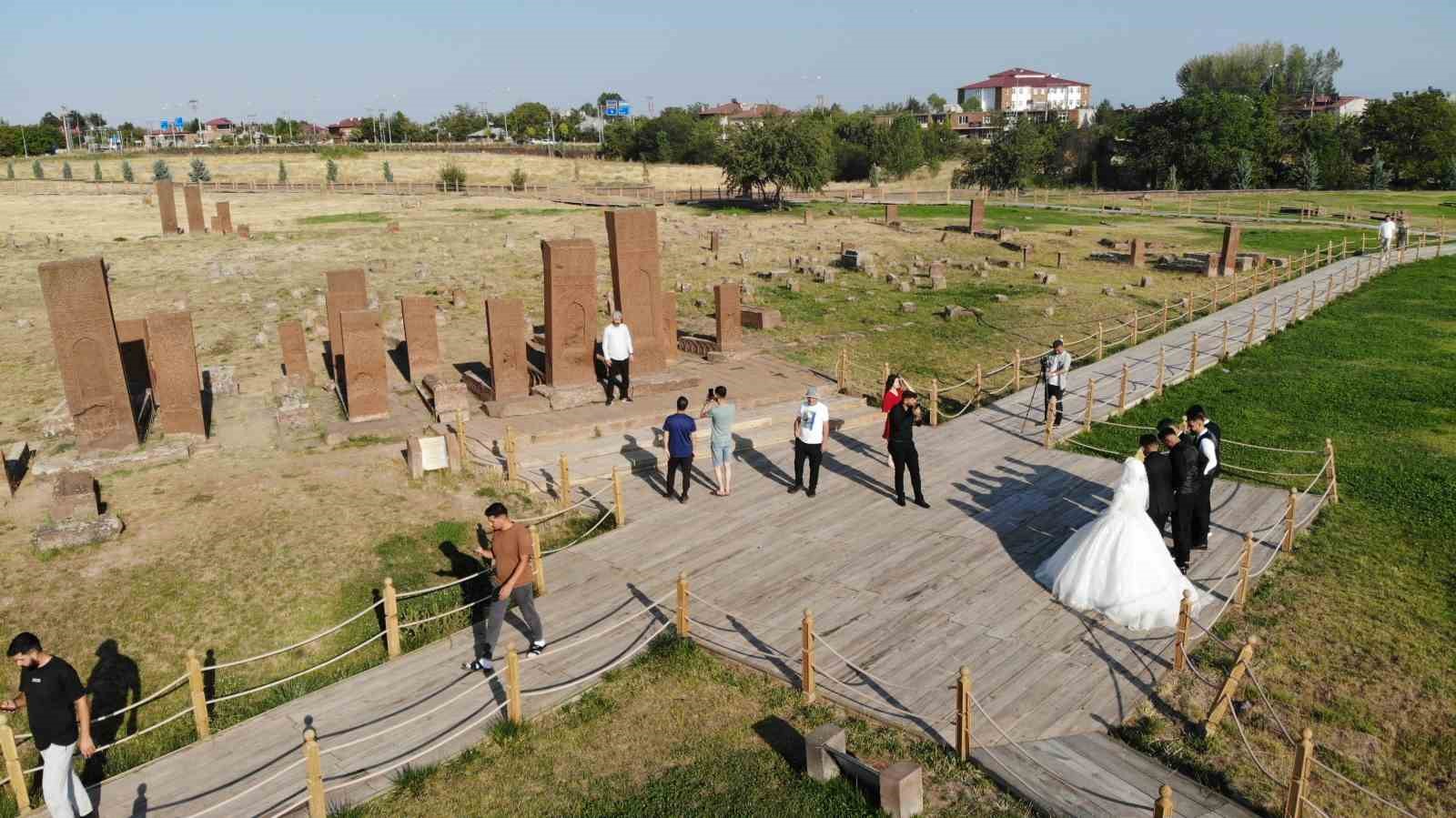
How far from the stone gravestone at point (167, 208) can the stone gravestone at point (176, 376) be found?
3146 centimetres

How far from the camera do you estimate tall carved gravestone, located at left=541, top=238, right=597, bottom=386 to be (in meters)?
17.7

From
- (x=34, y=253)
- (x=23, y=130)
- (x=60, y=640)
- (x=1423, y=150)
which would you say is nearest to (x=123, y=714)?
(x=60, y=640)

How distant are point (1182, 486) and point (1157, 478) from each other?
360mm

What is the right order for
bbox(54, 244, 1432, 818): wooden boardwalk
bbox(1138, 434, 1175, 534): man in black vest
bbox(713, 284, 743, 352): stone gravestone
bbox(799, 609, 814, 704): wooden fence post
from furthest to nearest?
bbox(713, 284, 743, 352): stone gravestone < bbox(1138, 434, 1175, 534): man in black vest < bbox(799, 609, 814, 704): wooden fence post < bbox(54, 244, 1432, 818): wooden boardwalk

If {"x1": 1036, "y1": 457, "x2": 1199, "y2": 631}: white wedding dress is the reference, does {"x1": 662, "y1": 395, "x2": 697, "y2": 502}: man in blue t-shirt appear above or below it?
above

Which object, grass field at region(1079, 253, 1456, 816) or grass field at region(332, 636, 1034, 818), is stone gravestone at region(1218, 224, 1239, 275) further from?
grass field at region(332, 636, 1034, 818)

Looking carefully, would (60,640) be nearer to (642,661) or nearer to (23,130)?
(642,661)

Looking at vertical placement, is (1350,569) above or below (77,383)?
below

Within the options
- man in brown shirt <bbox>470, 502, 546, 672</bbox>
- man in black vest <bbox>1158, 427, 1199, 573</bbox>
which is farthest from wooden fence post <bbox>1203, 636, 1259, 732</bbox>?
man in brown shirt <bbox>470, 502, 546, 672</bbox>

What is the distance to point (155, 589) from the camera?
11734 mm

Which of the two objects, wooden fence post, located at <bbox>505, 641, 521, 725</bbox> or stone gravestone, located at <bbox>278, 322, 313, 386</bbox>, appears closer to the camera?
wooden fence post, located at <bbox>505, 641, 521, 725</bbox>

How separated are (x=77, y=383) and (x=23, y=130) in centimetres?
12731

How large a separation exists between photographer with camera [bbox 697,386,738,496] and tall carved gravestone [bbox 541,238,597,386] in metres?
4.94

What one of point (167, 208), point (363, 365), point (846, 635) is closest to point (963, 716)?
point (846, 635)
